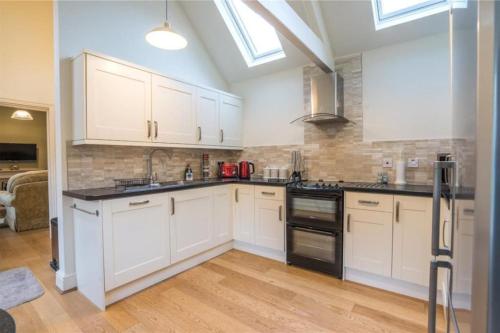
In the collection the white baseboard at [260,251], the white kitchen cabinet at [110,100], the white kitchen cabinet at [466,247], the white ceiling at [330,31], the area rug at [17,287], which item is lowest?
the area rug at [17,287]

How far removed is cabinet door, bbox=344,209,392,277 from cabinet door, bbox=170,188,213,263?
4.97ft

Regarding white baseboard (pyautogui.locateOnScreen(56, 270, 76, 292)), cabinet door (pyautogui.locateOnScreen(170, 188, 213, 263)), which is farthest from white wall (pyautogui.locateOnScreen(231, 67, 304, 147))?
white baseboard (pyautogui.locateOnScreen(56, 270, 76, 292))

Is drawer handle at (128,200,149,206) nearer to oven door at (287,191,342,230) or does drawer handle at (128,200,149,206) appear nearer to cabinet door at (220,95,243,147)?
oven door at (287,191,342,230)

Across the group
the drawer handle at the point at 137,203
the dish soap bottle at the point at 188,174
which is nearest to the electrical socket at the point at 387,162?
the dish soap bottle at the point at 188,174

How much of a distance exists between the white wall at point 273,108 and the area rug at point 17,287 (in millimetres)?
2945

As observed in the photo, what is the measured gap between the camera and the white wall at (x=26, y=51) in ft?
11.1

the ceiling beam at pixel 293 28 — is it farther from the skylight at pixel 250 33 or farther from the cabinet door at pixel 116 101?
the cabinet door at pixel 116 101

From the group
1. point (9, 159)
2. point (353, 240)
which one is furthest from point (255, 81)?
point (9, 159)

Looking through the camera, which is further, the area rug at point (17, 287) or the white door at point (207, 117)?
the white door at point (207, 117)

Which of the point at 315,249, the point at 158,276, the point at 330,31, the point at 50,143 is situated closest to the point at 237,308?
the point at 158,276

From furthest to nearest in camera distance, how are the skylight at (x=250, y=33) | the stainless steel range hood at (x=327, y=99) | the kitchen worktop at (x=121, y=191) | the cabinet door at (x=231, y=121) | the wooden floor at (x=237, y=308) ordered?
the cabinet door at (x=231, y=121), the skylight at (x=250, y=33), the stainless steel range hood at (x=327, y=99), the kitchen worktop at (x=121, y=191), the wooden floor at (x=237, y=308)

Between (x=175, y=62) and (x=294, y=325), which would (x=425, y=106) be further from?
(x=175, y=62)

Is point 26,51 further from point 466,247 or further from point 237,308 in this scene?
point 466,247

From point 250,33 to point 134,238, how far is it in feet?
10.1
